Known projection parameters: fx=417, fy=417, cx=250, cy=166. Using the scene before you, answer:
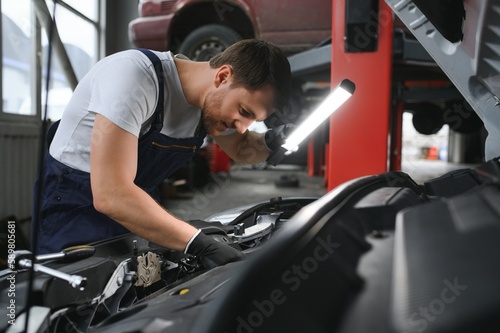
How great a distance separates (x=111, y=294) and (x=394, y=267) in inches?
22.2

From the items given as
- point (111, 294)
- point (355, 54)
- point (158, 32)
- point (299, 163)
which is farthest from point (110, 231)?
point (299, 163)

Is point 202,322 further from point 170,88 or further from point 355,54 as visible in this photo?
point 355,54

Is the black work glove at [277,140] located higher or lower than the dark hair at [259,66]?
lower

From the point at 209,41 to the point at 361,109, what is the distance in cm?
166

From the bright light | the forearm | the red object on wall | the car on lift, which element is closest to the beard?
the bright light

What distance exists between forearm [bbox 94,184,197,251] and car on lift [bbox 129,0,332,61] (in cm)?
246

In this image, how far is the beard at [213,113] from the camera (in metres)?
1.19

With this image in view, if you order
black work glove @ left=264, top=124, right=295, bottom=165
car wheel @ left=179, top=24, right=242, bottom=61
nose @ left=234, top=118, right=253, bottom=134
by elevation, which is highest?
car wheel @ left=179, top=24, right=242, bottom=61

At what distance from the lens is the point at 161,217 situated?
980 millimetres

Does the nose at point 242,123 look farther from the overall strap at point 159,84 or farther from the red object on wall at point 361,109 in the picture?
the red object on wall at point 361,109

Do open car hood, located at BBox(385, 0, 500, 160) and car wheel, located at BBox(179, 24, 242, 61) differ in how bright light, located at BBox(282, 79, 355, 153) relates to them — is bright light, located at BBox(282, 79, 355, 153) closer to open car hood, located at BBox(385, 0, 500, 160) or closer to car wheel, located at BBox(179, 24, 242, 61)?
open car hood, located at BBox(385, 0, 500, 160)

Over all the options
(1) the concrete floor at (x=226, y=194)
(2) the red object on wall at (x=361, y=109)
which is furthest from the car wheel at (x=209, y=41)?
(1) the concrete floor at (x=226, y=194)

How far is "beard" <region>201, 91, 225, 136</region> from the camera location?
1.19m

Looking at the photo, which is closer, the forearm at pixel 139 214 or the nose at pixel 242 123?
the forearm at pixel 139 214
